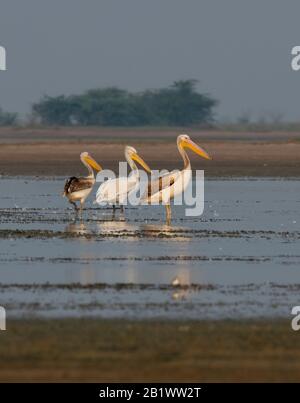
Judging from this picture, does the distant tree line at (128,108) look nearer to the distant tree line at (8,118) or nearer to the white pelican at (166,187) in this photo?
the distant tree line at (8,118)

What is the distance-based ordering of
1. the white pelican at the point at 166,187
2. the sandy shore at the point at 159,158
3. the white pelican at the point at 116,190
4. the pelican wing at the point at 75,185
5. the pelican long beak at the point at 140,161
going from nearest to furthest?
the white pelican at the point at 166,187 → the pelican wing at the point at 75,185 → the white pelican at the point at 116,190 → the pelican long beak at the point at 140,161 → the sandy shore at the point at 159,158

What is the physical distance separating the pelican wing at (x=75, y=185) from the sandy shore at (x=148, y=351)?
9.18 m

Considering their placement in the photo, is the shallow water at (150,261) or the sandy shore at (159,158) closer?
the shallow water at (150,261)

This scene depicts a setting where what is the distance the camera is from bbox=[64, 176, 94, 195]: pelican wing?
18.0m

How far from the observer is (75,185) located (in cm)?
1811

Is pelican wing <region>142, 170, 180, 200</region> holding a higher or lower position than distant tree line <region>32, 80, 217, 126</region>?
lower

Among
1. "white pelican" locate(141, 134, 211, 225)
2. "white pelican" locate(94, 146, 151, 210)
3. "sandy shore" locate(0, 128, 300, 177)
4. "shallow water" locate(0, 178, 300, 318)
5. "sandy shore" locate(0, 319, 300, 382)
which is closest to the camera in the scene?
"sandy shore" locate(0, 319, 300, 382)

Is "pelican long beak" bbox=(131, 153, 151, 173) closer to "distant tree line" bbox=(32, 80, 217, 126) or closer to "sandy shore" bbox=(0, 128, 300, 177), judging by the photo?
"sandy shore" bbox=(0, 128, 300, 177)

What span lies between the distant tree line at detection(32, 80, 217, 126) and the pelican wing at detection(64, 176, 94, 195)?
50.0m

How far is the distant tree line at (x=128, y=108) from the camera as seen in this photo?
231 feet

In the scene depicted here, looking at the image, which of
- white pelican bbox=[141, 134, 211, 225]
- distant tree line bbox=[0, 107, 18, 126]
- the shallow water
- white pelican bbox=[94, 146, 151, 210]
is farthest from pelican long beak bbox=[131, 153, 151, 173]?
distant tree line bbox=[0, 107, 18, 126]

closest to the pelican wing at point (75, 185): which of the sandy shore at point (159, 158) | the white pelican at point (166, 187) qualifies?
the white pelican at point (166, 187)

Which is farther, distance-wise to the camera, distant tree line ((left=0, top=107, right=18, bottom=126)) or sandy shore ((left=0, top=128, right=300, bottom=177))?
distant tree line ((left=0, top=107, right=18, bottom=126))
